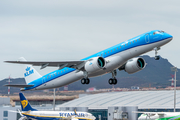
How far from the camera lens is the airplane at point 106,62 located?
4450 centimetres

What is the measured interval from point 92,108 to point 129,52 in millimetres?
39703

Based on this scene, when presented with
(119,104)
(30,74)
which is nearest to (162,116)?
(30,74)

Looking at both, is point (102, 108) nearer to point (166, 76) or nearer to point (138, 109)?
point (138, 109)

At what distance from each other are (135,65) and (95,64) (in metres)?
6.81

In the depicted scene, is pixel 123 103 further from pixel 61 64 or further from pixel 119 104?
pixel 61 64

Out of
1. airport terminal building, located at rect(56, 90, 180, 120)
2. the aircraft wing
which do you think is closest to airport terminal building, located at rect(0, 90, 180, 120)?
airport terminal building, located at rect(56, 90, 180, 120)

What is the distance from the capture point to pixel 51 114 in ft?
219

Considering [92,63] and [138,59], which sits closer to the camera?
[92,63]

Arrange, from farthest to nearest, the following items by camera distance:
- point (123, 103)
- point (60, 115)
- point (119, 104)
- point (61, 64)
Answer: point (123, 103), point (119, 104), point (60, 115), point (61, 64)

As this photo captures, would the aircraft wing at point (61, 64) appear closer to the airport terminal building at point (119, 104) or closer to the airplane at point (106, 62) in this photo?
the airplane at point (106, 62)

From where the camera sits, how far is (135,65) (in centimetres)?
5112

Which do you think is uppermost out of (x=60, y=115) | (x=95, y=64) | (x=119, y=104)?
(x=95, y=64)

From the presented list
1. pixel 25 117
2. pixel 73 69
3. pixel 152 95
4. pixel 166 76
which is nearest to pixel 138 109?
pixel 152 95

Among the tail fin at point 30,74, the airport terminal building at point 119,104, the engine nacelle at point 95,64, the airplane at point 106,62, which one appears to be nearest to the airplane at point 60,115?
the airport terminal building at point 119,104
